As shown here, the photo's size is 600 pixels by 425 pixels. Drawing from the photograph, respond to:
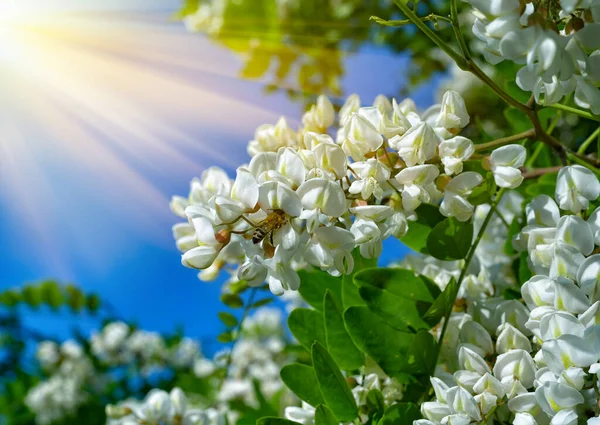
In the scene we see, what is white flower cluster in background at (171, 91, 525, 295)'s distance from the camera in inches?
17.1

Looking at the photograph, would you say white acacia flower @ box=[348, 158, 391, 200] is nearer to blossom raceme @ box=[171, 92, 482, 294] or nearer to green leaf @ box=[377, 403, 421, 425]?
blossom raceme @ box=[171, 92, 482, 294]

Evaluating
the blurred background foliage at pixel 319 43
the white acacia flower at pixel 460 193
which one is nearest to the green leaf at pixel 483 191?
the white acacia flower at pixel 460 193

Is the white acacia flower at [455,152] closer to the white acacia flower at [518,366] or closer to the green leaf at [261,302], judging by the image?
the white acacia flower at [518,366]

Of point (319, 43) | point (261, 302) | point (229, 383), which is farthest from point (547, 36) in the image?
point (229, 383)

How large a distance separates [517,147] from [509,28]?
0.11 meters

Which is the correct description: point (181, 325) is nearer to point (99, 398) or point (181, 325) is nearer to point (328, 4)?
point (99, 398)

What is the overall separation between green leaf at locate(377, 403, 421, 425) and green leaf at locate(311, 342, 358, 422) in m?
0.04

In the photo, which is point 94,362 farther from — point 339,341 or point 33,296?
point 339,341

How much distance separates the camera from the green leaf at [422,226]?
56 centimetres

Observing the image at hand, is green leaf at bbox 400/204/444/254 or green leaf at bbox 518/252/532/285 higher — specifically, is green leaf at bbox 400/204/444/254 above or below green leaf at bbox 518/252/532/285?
above

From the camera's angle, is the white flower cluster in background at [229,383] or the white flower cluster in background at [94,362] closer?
the white flower cluster in background at [229,383]

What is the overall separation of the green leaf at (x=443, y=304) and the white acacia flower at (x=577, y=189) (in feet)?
0.37

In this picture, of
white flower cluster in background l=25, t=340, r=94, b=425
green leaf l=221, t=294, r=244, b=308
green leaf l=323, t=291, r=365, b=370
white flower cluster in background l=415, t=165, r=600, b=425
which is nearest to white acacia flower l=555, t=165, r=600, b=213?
white flower cluster in background l=415, t=165, r=600, b=425

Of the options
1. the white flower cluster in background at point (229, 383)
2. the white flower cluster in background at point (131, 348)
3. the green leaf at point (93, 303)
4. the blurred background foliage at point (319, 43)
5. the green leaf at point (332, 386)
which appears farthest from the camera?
the green leaf at point (93, 303)
